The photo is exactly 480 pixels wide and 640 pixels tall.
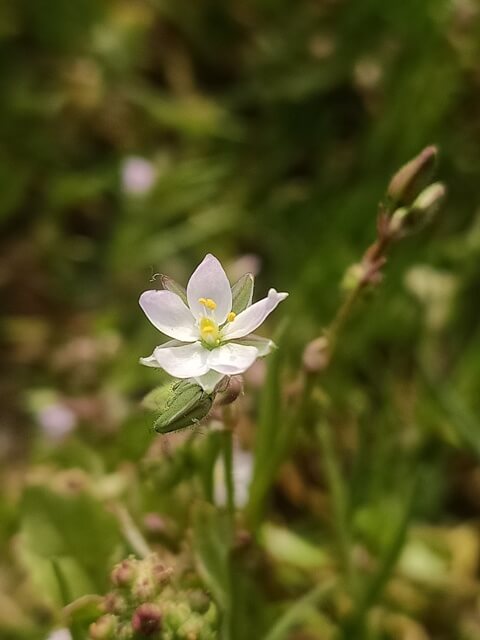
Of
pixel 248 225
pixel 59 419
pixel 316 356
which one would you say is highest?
pixel 248 225

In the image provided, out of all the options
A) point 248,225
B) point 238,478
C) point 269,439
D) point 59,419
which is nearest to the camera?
point 269,439

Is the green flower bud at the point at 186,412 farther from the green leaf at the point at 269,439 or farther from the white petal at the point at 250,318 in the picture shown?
the green leaf at the point at 269,439

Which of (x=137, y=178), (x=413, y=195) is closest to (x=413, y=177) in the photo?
(x=413, y=195)

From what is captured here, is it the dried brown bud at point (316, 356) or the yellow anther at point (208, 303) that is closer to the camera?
the yellow anther at point (208, 303)

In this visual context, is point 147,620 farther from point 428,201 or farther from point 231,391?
point 428,201

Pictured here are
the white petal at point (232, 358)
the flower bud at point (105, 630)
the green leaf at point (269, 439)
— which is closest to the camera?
the white petal at point (232, 358)

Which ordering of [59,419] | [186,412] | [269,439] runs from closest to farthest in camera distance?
[186,412] → [269,439] → [59,419]

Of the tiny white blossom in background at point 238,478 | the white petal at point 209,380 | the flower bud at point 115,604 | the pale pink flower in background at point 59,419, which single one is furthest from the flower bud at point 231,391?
the pale pink flower in background at point 59,419

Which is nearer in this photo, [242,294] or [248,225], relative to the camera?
[242,294]
